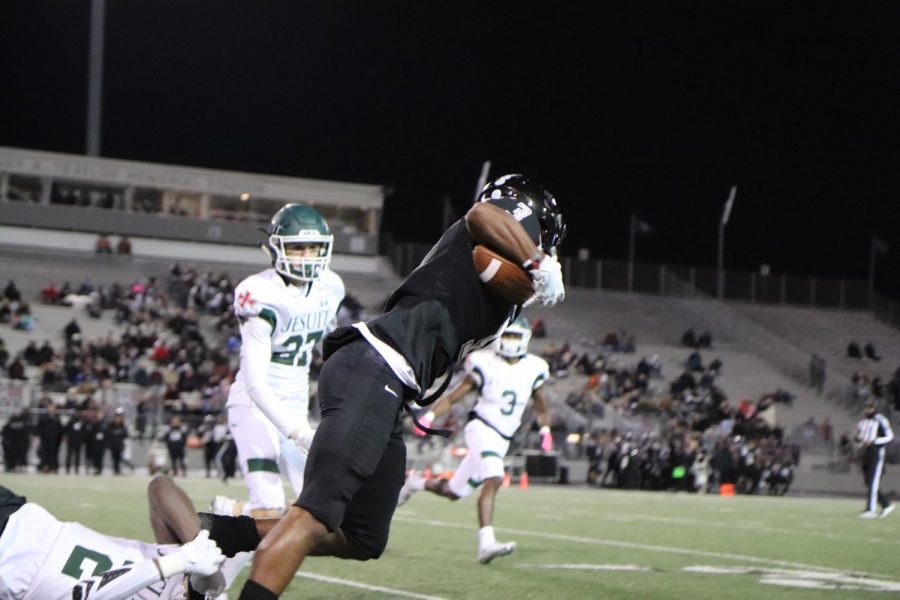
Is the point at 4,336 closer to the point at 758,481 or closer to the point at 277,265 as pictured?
the point at 758,481

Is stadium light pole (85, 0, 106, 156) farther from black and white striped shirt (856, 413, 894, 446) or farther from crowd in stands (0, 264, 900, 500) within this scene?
black and white striped shirt (856, 413, 894, 446)

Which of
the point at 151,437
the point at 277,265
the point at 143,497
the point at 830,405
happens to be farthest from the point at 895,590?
the point at 830,405

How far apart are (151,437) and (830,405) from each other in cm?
1841

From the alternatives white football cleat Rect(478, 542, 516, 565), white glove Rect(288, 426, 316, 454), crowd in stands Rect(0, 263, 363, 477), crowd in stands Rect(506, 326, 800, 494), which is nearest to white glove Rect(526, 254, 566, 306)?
white glove Rect(288, 426, 316, 454)

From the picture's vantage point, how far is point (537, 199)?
4910 mm

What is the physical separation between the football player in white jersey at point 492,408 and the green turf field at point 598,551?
20.1 inches

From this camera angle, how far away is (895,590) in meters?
7.98

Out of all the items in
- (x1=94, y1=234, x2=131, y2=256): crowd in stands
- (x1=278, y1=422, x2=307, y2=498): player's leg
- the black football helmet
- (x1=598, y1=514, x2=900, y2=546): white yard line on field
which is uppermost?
(x1=94, y1=234, x2=131, y2=256): crowd in stands

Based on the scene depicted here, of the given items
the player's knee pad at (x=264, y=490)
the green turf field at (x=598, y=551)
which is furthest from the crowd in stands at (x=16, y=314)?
the player's knee pad at (x=264, y=490)

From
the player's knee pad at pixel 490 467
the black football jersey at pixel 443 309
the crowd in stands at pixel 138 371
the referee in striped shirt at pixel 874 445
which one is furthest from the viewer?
the crowd in stands at pixel 138 371

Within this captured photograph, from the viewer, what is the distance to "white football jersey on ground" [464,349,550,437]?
34.8 feet

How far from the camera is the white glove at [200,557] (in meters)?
4.25

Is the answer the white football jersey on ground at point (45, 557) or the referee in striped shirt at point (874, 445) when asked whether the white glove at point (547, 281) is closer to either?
the white football jersey on ground at point (45, 557)

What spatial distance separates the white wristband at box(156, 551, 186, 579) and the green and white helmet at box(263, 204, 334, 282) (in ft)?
9.24
